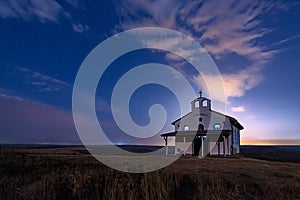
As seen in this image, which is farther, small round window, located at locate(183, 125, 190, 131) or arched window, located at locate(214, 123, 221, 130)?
small round window, located at locate(183, 125, 190, 131)

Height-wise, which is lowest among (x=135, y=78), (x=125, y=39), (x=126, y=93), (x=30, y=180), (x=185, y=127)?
(x=30, y=180)

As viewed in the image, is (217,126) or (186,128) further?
(186,128)

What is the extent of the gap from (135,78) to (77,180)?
1769 cm

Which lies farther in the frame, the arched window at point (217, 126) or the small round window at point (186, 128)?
the small round window at point (186, 128)

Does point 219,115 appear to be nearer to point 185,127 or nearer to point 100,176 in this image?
point 185,127

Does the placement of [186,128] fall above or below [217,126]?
below

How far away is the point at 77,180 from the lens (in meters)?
6.76

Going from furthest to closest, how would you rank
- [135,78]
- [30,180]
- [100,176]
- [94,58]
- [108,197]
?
[135,78], [94,58], [30,180], [100,176], [108,197]

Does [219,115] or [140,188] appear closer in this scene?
[140,188]

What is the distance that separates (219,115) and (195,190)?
2353 cm

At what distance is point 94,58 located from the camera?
2248 centimetres

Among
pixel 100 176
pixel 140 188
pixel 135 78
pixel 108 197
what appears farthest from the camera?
pixel 135 78

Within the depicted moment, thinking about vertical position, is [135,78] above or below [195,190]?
above

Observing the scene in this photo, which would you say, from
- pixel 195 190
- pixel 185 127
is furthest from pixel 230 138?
pixel 195 190
